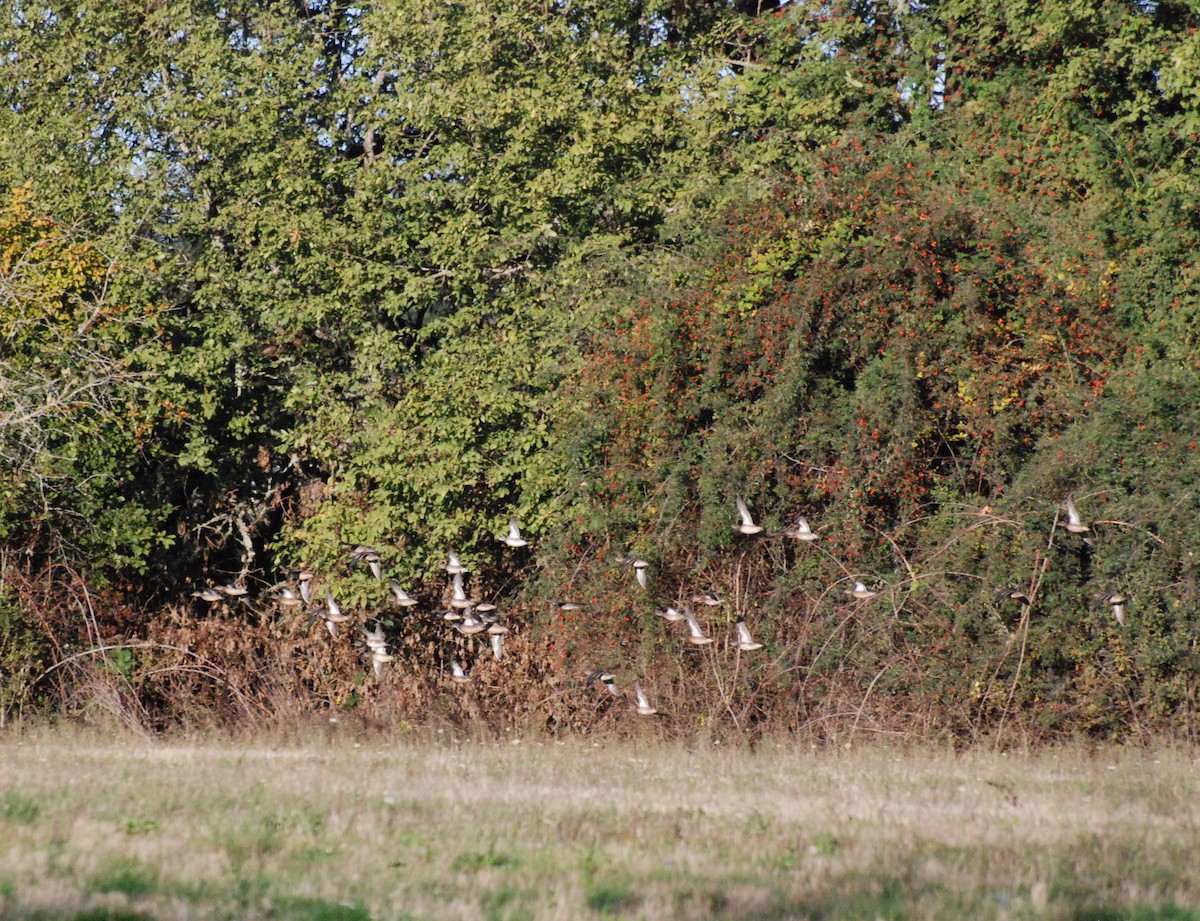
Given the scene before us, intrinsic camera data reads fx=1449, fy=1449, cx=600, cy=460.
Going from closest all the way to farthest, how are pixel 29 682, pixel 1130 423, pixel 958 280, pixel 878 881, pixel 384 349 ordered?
pixel 878 881
pixel 1130 423
pixel 958 280
pixel 29 682
pixel 384 349

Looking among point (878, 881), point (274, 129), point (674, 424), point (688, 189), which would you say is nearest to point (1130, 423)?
point (674, 424)

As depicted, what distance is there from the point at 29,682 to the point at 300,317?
4700 millimetres

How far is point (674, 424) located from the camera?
13.2m

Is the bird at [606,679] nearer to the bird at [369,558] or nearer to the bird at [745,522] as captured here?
the bird at [745,522]

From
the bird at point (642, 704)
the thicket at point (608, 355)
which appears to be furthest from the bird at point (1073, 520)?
the bird at point (642, 704)

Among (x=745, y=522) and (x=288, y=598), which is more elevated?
(x=745, y=522)

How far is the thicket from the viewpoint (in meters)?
12.0

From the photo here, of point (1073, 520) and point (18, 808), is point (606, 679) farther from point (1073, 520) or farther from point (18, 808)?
point (18, 808)

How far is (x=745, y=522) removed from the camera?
11.9m

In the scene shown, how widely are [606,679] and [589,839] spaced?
652cm

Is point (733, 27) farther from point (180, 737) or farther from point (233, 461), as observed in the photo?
point (180, 737)

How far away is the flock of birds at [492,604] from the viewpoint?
11789mm

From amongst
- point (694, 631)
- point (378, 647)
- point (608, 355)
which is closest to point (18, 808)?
point (694, 631)

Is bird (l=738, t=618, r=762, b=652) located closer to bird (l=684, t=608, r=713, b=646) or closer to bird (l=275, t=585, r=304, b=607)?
bird (l=684, t=608, r=713, b=646)
